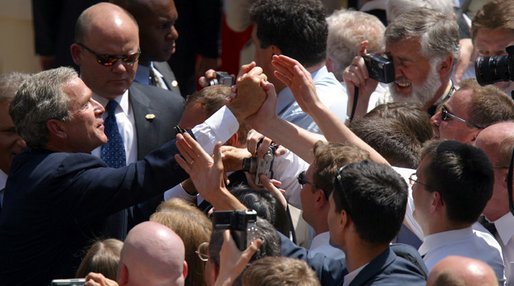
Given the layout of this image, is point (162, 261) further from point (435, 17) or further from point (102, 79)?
point (435, 17)

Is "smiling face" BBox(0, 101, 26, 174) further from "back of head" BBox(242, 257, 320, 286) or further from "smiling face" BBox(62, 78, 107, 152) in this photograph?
"back of head" BBox(242, 257, 320, 286)

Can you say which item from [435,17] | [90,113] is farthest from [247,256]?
[435,17]

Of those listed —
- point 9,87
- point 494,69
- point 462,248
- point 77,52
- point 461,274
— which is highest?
point 461,274

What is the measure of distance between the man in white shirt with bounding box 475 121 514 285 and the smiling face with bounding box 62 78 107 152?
1.70 meters

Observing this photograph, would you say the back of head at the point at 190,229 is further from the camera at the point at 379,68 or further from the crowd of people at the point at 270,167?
the camera at the point at 379,68

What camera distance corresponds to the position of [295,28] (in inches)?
255

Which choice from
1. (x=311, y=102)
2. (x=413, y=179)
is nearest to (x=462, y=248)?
(x=413, y=179)

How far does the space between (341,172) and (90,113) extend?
1.36 m

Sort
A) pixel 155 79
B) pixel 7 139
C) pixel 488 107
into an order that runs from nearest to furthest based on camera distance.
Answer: pixel 488 107 → pixel 7 139 → pixel 155 79

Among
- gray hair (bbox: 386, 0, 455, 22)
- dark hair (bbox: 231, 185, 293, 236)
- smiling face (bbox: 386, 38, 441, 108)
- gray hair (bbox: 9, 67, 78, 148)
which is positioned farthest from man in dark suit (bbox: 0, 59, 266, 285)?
gray hair (bbox: 386, 0, 455, 22)

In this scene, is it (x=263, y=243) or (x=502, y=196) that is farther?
(x=502, y=196)

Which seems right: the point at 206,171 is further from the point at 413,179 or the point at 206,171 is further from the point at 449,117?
the point at 449,117

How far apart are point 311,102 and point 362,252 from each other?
109cm

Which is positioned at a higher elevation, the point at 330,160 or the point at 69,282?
the point at 330,160
